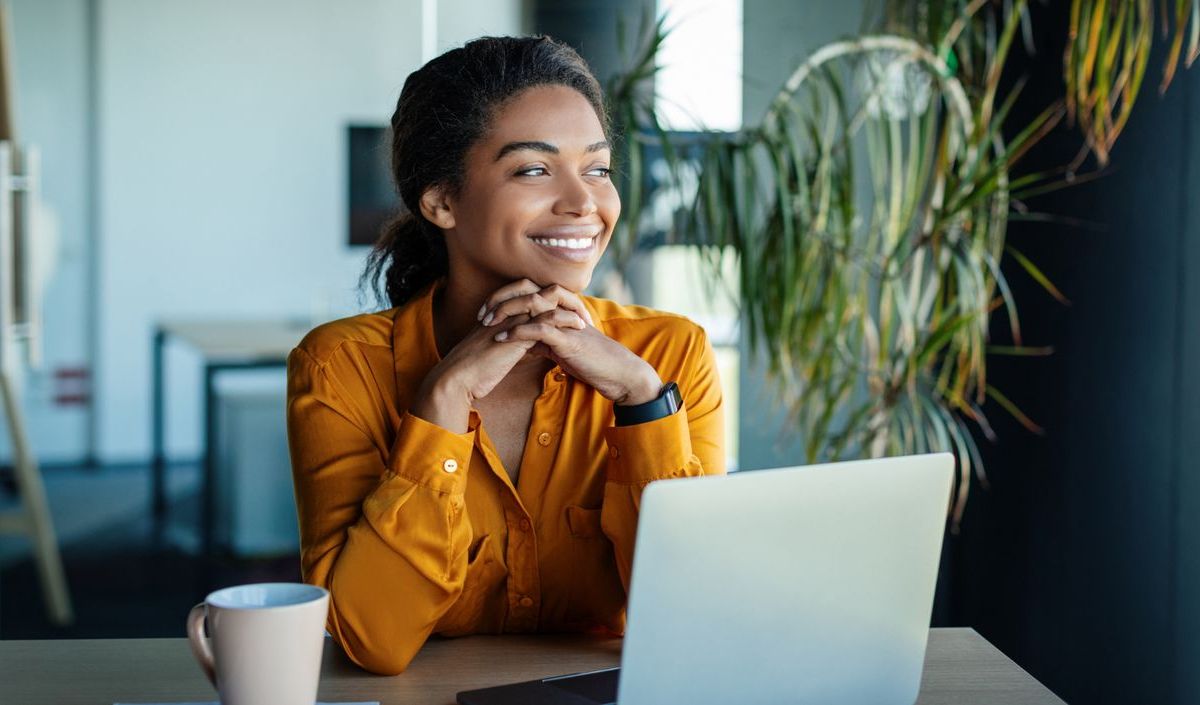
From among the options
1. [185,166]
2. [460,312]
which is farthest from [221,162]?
[460,312]

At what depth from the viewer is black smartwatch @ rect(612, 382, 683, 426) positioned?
59.7 inches

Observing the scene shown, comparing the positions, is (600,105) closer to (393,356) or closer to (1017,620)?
(393,356)

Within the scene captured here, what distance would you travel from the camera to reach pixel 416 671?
125cm

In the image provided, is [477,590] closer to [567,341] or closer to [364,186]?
[567,341]

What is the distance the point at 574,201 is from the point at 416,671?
1.94 ft

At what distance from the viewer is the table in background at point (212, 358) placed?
439 centimetres

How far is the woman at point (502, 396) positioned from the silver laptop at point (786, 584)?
0.51 m

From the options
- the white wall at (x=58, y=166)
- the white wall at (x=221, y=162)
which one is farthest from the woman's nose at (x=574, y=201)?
the white wall at (x=58, y=166)

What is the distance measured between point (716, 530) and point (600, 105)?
95cm

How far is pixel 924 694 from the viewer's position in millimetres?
1156

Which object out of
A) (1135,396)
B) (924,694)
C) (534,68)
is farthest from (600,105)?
(1135,396)

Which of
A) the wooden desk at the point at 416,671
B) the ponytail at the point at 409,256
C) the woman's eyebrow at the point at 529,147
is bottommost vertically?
the wooden desk at the point at 416,671

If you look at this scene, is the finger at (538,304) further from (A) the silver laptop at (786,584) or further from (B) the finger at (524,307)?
(A) the silver laptop at (786,584)

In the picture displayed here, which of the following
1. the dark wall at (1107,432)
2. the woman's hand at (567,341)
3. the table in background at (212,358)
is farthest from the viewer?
the table in background at (212,358)
